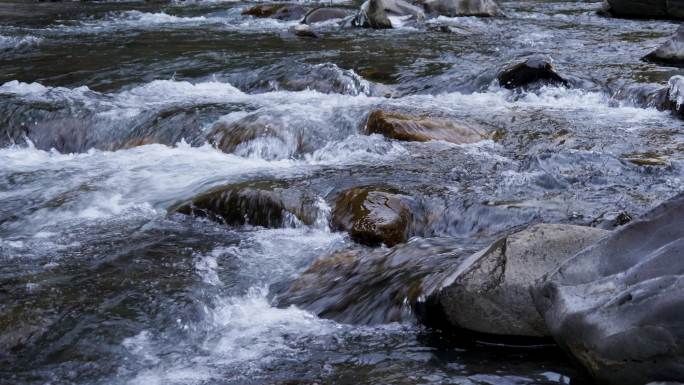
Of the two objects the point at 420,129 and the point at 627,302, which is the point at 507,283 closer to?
the point at 627,302

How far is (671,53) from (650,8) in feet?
16.2

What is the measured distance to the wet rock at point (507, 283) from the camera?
11.7 feet

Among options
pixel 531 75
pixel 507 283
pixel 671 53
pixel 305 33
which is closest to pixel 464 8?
pixel 305 33

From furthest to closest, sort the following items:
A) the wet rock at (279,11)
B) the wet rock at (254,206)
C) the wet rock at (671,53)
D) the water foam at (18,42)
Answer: the wet rock at (279,11) → the water foam at (18,42) → the wet rock at (671,53) → the wet rock at (254,206)

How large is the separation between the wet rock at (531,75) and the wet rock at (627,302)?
5913 mm

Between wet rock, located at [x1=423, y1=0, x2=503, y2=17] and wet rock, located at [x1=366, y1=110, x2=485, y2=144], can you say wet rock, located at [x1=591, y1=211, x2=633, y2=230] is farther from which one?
wet rock, located at [x1=423, y1=0, x2=503, y2=17]

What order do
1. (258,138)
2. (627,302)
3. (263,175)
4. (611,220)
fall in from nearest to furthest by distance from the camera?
(627,302), (611,220), (263,175), (258,138)

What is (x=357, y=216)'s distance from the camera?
545cm

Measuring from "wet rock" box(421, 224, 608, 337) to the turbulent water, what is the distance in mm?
124

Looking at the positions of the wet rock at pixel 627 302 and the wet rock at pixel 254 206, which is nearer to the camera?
the wet rock at pixel 627 302

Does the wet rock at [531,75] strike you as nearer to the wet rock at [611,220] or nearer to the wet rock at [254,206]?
the wet rock at [254,206]

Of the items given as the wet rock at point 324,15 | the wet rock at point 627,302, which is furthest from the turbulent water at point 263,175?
the wet rock at point 324,15

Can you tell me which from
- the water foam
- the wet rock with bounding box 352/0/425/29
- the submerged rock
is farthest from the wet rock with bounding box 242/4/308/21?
the submerged rock

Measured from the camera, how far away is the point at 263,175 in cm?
650
